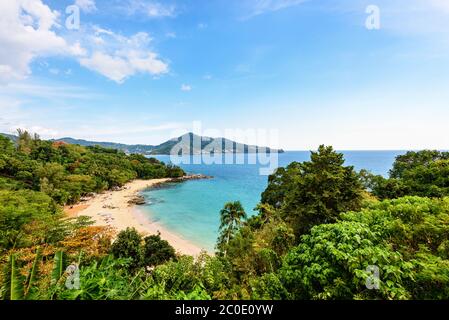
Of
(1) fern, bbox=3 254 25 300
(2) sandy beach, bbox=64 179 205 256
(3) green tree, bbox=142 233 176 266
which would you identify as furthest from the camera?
(2) sandy beach, bbox=64 179 205 256

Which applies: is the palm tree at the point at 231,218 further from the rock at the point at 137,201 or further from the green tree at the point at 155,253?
the rock at the point at 137,201

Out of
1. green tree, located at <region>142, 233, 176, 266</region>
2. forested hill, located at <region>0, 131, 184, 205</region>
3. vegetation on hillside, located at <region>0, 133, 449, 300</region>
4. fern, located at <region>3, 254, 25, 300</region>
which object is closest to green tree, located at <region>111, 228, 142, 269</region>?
vegetation on hillside, located at <region>0, 133, 449, 300</region>

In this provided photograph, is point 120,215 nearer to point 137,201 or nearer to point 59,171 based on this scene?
point 137,201

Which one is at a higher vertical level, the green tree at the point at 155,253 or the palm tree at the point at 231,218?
the palm tree at the point at 231,218

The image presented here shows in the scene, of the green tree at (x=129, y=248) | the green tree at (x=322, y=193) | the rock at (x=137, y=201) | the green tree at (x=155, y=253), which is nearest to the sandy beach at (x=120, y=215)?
the rock at (x=137, y=201)

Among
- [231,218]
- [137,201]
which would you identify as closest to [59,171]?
[137,201]

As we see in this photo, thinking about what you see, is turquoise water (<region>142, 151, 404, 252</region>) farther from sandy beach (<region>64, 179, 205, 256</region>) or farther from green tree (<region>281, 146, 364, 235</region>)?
green tree (<region>281, 146, 364, 235</region>)
